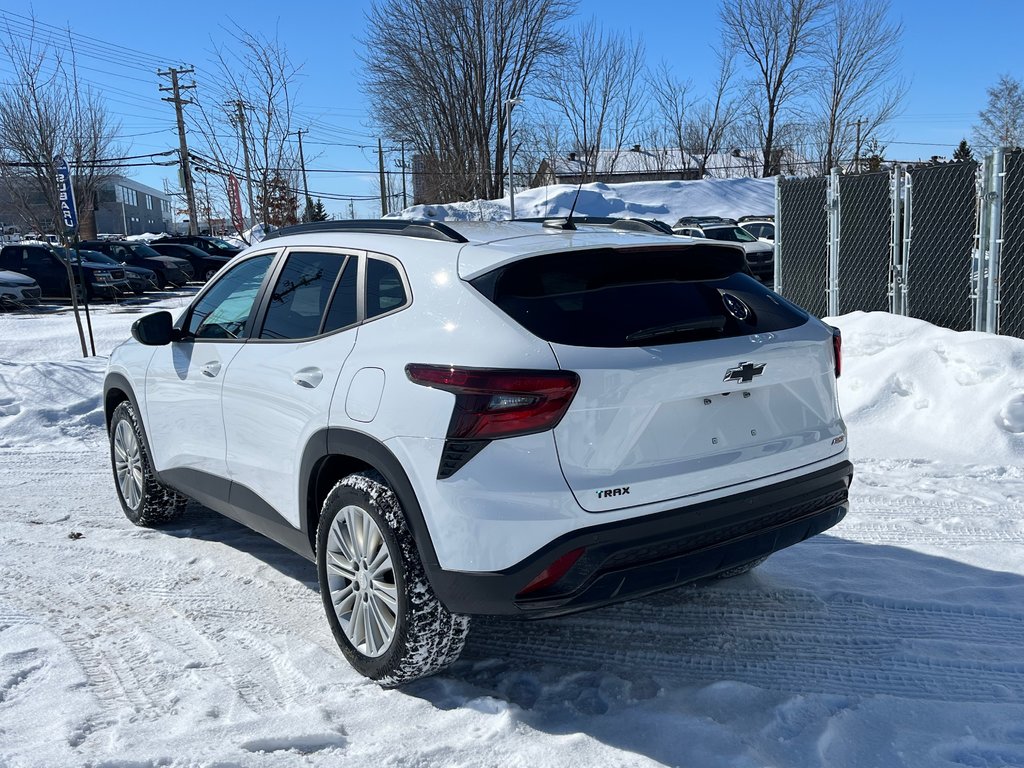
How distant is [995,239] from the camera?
28.7 ft

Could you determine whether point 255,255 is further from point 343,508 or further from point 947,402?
point 947,402

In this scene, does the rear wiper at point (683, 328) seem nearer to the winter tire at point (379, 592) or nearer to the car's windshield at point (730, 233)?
the winter tire at point (379, 592)

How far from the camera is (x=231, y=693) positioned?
10.7 ft

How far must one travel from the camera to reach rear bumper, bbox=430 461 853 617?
2.79 meters

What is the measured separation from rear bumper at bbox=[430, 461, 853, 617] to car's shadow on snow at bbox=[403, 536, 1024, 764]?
0.49 metres

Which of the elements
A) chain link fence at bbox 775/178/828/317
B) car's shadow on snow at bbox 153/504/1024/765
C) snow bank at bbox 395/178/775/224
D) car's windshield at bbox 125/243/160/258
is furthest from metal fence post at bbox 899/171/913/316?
snow bank at bbox 395/178/775/224

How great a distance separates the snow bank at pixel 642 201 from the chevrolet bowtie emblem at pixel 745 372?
109 feet

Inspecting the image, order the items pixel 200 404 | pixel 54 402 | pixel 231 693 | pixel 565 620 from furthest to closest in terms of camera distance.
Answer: pixel 54 402 < pixel 200 404 < pixel 565 620 < pixel 231 693

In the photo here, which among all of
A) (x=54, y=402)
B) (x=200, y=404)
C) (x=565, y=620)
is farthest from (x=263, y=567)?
(x=54, y=402)

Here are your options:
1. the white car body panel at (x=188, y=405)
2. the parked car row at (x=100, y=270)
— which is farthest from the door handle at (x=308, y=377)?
the parked car row at (x=100, y=270)

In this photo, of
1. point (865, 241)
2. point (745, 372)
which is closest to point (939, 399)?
point (745, 372)

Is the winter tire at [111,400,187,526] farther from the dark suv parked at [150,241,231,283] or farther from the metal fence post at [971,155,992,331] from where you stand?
the dark suv parked at [150,241,231,283]

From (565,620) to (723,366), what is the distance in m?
1.52

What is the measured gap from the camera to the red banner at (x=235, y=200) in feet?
46.4
